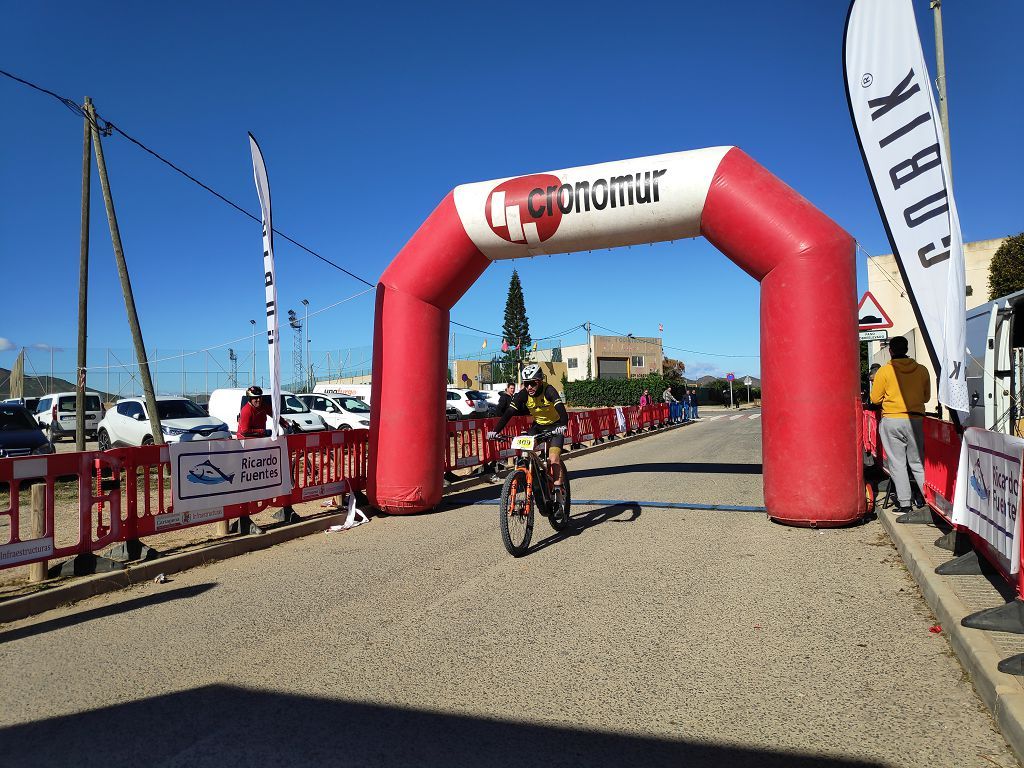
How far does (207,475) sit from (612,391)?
1942 inches

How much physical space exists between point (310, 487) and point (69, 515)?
2.80 metres

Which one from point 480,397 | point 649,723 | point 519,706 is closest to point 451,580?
point 519,706

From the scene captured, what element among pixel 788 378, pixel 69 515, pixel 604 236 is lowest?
pixel 69 515

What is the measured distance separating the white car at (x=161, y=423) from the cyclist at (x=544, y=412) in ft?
34.4

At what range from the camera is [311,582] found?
5.94 m

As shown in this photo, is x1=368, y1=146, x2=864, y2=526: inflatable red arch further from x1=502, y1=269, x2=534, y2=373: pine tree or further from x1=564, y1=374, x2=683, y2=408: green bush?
x1=502, y1=269, x2=534, y2=373: pine tree

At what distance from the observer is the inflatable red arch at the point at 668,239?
291 inches

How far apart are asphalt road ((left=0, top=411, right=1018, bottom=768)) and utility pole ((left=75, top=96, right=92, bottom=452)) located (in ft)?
33.8

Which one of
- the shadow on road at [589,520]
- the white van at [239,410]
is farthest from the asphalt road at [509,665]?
the white van at [239,410]

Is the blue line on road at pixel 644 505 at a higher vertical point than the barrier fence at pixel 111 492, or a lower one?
lower

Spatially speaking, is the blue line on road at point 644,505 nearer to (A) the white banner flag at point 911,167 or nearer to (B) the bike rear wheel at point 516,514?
(B) the bike rear wheel at point 516,514

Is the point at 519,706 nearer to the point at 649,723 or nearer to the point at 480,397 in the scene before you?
the point at 649,723

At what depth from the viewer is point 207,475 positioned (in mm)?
7332

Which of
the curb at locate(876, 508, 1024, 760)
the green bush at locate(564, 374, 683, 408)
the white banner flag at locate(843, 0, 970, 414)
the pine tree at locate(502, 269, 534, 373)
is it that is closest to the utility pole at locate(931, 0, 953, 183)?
the white banner flag at locate(843, 0, 970, 414)
